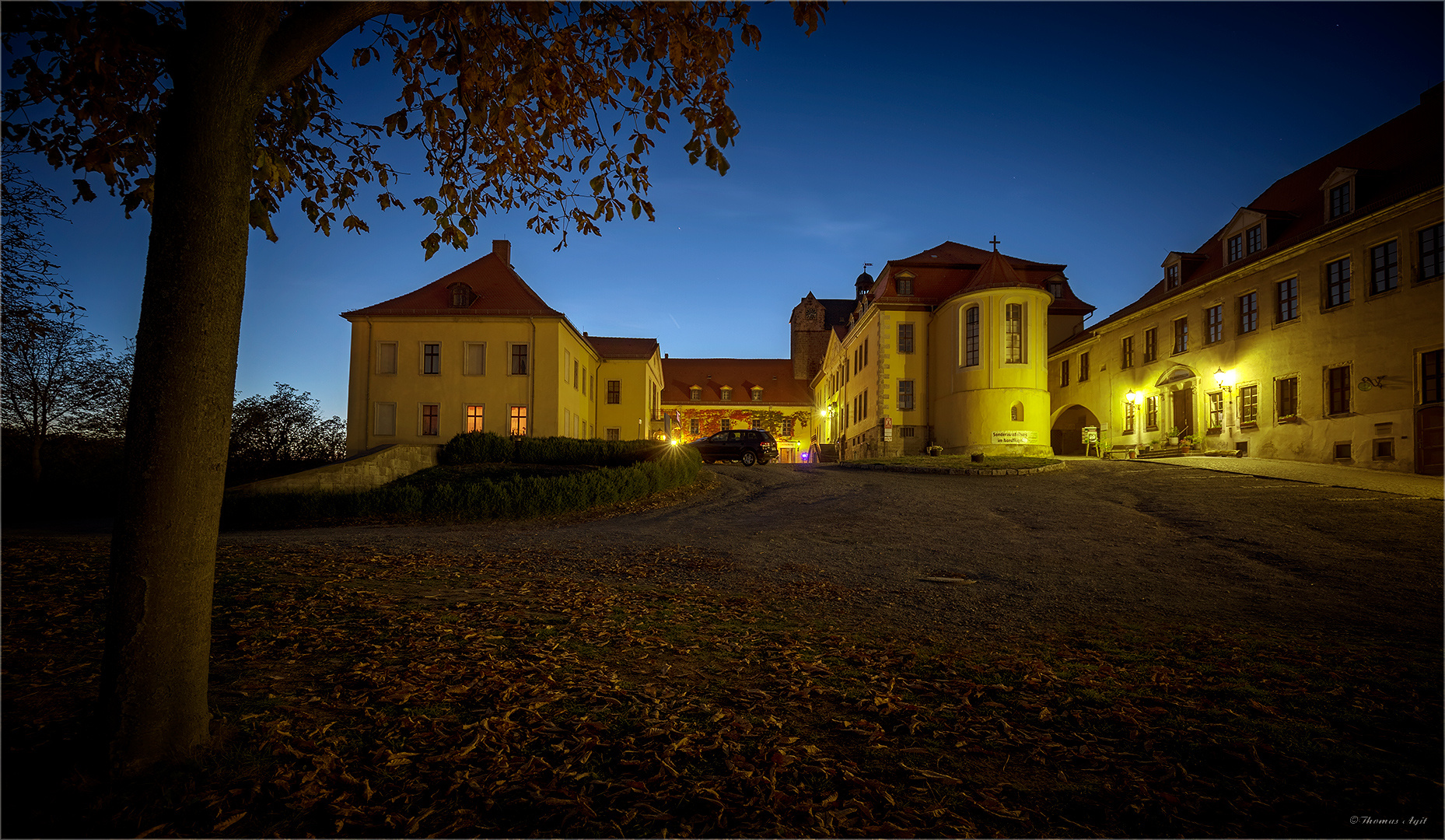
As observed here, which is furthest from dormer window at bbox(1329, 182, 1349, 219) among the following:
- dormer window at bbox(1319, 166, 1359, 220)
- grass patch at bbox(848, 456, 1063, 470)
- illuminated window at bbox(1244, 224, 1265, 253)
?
grass patch at bbox(848, 456, 1063, 470)

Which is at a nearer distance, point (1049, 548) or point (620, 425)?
point (1049, 548)

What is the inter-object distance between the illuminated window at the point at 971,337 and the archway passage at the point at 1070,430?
959cm

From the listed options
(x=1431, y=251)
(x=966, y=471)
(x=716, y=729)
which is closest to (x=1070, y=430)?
(x=966, y=471)

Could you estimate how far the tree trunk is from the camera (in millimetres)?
2729

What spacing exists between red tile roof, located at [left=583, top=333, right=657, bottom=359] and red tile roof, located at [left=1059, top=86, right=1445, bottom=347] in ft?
85.7

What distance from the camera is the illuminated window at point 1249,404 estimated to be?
2392cm

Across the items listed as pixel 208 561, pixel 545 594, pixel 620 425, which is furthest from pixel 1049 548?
pixel 620 425

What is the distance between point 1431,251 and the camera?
59.3 ft

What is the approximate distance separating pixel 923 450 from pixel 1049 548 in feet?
83.0

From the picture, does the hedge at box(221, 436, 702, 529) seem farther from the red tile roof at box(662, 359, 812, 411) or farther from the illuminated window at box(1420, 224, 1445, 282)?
the red tile roof at box(662, 359, 812, 411)

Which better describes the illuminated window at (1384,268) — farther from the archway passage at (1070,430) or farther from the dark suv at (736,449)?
the dark suv at (736,449)

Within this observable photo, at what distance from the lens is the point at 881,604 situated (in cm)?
659

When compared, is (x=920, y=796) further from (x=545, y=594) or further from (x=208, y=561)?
(x=545, y=594)

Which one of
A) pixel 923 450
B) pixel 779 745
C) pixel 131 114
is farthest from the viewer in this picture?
pixel 923 450
